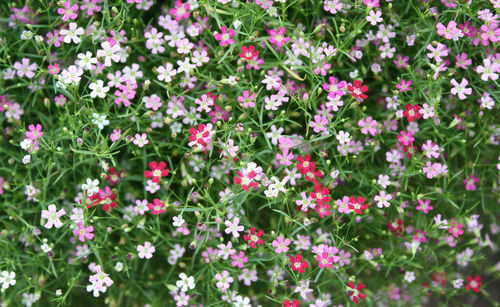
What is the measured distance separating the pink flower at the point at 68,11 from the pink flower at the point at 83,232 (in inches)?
33.2

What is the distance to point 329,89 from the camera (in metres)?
1.87

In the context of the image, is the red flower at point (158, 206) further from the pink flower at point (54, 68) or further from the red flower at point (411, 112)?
the red flower at point (411, 112)

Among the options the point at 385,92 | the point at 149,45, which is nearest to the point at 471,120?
the point at 385,92

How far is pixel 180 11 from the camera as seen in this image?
192cm

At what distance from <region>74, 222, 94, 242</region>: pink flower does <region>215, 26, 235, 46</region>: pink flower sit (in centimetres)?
90

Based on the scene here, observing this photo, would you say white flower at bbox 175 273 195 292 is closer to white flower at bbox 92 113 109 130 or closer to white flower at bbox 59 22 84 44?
white flower at bbox 92 113 109 130

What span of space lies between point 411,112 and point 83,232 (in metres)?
1.44

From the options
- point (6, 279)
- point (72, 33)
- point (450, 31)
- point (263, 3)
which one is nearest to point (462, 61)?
point (450, 31)

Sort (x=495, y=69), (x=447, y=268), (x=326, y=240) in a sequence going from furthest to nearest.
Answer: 1. (x=447, y=268)
2. (x=326, y=240)
3. (x=495, y=69)

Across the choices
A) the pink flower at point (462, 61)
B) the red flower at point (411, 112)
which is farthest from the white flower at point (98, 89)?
the pink flower at point (462, 61)

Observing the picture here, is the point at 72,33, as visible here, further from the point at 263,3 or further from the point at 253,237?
the point at 253,237

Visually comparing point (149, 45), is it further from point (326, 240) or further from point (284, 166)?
point (326, 240)

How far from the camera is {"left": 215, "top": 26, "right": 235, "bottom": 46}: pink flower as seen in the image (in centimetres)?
181

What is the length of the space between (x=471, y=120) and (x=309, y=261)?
0.96 m
